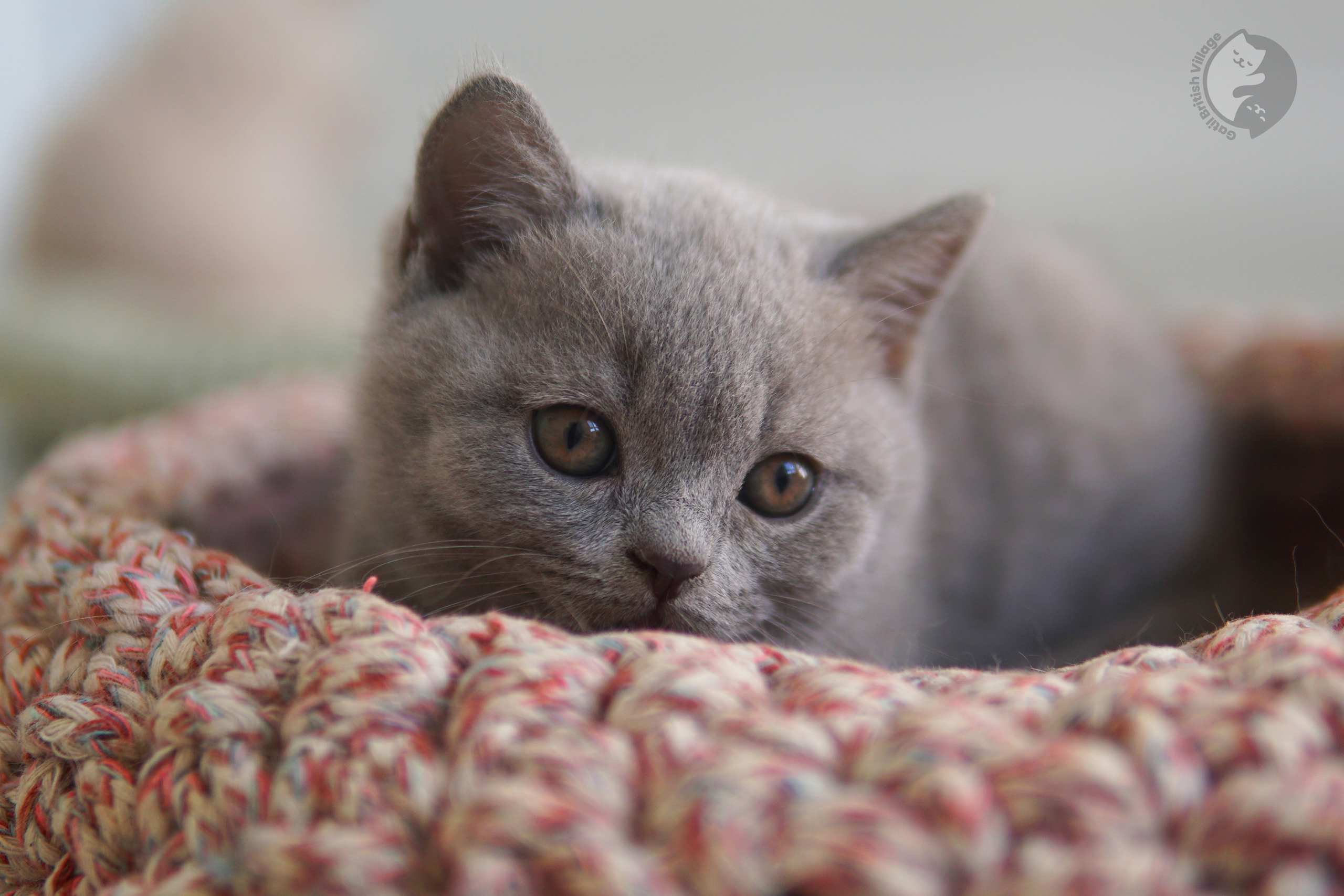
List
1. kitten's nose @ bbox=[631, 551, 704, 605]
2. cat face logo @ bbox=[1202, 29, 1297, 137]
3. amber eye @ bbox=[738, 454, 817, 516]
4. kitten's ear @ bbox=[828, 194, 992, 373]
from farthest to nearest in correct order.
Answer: cat face logo @ bbox=[1202, 29, 1297, 137] → kitten's ear @ bbox=[828, 194, 992, 373] → amber eye @ bbox=[738, 454, 817, 516] → kitten's nose @ bbox=[631, 551, 704, 605]

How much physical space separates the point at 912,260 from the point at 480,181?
46cm

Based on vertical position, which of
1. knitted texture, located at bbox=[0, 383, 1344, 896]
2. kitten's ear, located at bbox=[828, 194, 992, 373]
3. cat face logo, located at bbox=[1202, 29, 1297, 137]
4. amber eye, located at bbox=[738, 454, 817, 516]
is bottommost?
knitted texture, located at bbox=[0, 383, 1344, 896]

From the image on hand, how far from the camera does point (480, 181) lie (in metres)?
0.92

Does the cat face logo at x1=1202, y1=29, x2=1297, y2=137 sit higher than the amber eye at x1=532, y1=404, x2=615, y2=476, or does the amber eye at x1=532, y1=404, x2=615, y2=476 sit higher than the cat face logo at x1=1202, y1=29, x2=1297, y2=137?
the cat face logo at x1=1202, y1=29, x2=1297, y2=137

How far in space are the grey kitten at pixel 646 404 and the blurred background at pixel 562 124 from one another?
1.06m

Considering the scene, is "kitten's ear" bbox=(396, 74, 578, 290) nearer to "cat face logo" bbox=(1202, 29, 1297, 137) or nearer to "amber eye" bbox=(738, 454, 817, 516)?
"amber eye" bbox=(738, 454, 817, 516)

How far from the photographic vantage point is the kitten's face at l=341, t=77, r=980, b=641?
0.81m

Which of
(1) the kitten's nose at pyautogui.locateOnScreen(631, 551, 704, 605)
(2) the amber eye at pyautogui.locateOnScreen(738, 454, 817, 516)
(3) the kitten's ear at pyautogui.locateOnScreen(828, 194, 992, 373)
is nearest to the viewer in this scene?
(1) the kitten's nose at pyautogui.locateOnScreen(631, 551, 704, 605)

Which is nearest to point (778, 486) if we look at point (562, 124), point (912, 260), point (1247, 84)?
point (912, 260)

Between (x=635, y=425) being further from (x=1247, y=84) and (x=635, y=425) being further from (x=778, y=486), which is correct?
(x=1247, y=84)

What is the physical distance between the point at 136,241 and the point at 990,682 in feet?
8.54

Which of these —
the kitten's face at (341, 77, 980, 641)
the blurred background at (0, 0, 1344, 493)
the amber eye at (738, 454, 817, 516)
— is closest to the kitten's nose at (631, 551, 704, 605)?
the kitten's face at (341, 77, 980, 641)

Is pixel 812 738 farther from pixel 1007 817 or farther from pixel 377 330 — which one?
pixel 377 330

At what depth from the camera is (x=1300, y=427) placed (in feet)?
4.60
